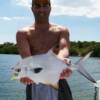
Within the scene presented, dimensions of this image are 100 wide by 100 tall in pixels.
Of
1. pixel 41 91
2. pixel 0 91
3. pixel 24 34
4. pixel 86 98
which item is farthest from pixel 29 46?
pixel 0 91

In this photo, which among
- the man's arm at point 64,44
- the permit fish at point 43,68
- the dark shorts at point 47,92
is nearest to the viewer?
the permit fish at point 43,68

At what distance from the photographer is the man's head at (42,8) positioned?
3.65m

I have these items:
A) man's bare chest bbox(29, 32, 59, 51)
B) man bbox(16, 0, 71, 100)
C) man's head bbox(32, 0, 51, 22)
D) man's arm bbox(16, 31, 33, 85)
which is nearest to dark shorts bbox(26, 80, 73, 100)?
man bbox(16, 0, 71, 100)

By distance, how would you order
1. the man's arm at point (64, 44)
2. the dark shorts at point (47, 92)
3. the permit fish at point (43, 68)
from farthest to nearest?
the dark shorts at point (47, 92)
the man's arm at point (64, 44)
the permit fish at point (43, 68)

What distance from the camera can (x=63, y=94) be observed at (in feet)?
12.1

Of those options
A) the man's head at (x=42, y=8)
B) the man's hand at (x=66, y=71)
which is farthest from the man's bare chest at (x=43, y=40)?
the man's hand at (x=66, y=71)

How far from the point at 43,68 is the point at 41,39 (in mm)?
363

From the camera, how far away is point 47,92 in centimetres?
365

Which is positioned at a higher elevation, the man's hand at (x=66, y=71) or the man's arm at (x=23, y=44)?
the man's arm at (x=23, y=44)

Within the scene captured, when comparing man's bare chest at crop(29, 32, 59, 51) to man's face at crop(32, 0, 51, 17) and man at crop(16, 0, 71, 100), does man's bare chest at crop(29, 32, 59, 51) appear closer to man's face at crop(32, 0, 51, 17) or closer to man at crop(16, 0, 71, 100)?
man at crop(16, 0, 71, 100)

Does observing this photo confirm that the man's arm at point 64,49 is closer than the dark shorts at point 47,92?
Yes

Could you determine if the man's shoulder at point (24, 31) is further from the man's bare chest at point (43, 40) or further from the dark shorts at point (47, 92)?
the dark shorts at point (47, 92)

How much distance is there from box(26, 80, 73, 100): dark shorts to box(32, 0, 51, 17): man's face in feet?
1.92

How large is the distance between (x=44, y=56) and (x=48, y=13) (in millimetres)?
429
